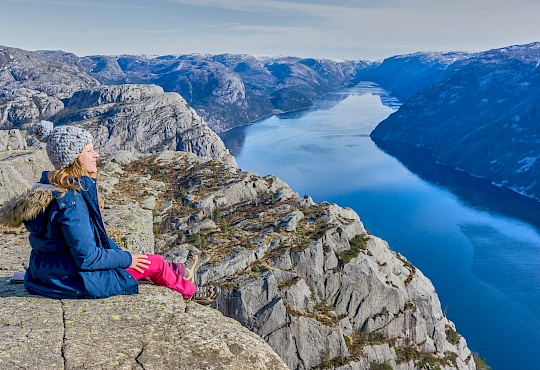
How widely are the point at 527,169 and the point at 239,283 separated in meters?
202

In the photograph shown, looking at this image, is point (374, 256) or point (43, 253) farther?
point (374, 256)

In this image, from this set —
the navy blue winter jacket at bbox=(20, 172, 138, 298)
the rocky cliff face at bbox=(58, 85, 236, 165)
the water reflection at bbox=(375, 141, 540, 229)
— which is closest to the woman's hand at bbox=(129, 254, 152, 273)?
the navy blue winter jacket at bbox=(20, 172, 138, 298)

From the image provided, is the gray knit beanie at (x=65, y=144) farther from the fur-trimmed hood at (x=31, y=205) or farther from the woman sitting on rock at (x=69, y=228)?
the fur-trimmed hood at (x=31, y=205)

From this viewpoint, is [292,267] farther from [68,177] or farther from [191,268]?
[68,177]

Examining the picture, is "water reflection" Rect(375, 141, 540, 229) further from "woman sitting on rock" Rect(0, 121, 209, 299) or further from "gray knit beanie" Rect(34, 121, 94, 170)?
"gray knit beanie" Rect(34, 121, 94, 170)

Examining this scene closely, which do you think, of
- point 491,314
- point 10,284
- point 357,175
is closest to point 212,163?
point 10,284

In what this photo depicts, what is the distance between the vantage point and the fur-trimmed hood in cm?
648

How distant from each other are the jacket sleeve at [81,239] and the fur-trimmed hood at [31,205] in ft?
0.98

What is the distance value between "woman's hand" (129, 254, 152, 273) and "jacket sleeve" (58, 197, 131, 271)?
2.02 ft

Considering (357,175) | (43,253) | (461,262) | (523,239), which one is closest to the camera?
(43,253)

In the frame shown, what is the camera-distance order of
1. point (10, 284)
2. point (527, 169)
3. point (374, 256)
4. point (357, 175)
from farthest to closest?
point (527, 169) < point (357, 175) < point (374, 256) < point (10, 284)

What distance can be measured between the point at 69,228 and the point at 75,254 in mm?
471

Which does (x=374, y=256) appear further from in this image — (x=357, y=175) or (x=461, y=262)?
(x=357, y=175)

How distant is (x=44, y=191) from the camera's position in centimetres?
653
